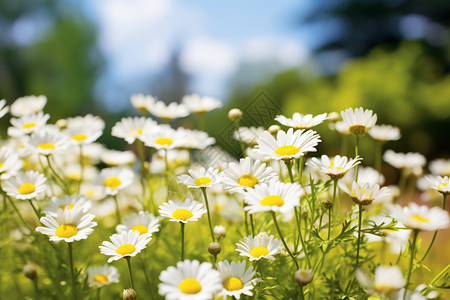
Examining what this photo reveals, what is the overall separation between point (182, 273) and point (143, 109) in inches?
35.8

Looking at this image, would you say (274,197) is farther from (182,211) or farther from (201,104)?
(201,104)

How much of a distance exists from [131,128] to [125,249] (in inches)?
24.4

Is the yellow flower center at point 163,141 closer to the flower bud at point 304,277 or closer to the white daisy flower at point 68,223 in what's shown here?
the white daisy flower at point 68,223

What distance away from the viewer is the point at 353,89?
24.1ft

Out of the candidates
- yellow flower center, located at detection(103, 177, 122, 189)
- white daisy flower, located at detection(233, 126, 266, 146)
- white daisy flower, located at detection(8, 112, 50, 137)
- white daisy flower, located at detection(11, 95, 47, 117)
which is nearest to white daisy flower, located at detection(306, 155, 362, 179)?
white daisy flower, located at detection(233, 126, 266, 146)

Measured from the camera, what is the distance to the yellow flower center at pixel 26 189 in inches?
45.3

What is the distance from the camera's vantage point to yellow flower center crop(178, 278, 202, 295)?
0.78 m

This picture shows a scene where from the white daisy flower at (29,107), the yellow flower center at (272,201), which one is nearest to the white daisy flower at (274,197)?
the yellow flower center at (272,201)

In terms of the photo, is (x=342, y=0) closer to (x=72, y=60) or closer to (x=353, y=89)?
(x=353, y=89)

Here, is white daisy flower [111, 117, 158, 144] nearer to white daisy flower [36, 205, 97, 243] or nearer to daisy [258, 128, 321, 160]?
white daisy flower [36, 205, 97, 243]

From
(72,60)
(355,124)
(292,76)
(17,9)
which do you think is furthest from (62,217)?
(17,9)

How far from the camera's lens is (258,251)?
3.06 feet

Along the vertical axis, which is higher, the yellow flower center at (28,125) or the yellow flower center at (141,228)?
the yellow flower center at (28,125)

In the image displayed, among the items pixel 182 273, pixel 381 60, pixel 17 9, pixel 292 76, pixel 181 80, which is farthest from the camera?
pixel 181 80
